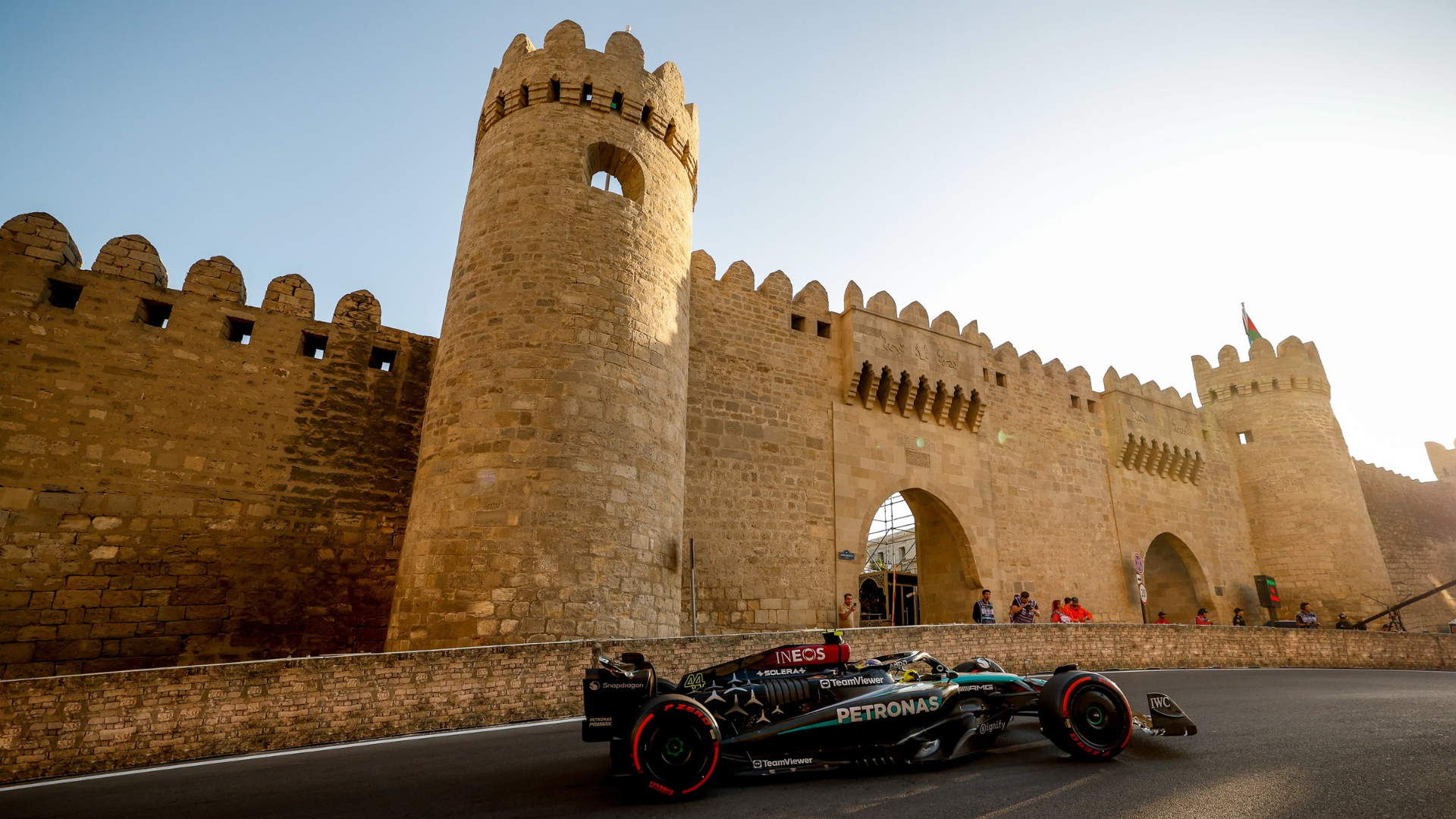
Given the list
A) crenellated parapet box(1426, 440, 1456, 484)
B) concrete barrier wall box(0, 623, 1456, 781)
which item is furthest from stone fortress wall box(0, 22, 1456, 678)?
crenellated parapet box(1426, 440, 1456, 484)

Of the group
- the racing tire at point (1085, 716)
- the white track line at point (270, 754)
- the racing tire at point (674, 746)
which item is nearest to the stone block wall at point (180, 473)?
the white track line at point (270, 754)

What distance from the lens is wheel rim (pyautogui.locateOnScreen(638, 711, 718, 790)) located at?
375 cm

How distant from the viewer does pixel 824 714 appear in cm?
420

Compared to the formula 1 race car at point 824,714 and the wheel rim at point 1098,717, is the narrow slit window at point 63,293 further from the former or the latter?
the wheel rim at point 1098,717

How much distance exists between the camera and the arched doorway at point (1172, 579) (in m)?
18.8

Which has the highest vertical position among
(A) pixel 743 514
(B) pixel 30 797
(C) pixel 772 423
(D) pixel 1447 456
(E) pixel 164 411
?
(D) pixel 1447 456

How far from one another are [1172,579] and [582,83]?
1960cm

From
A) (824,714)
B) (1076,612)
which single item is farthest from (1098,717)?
(1076,612)

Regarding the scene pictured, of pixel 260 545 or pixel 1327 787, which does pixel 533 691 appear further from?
pixel 260 545

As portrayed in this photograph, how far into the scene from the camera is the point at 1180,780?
384 centimetres

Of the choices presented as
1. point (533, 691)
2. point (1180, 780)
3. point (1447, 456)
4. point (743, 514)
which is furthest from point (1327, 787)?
point (1447, 456)

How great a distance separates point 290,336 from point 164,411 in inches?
78.5

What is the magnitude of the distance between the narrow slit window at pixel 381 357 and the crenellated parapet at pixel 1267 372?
2396cm

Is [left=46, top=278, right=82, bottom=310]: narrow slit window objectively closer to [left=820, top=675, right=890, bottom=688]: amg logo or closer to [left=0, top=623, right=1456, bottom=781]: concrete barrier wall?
[left=0, top=623, right=1456, bottom=781]: concrete barrier wall
